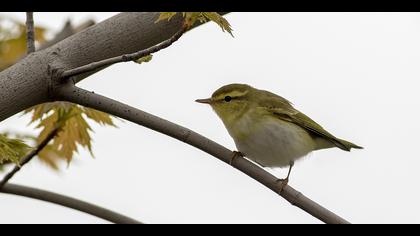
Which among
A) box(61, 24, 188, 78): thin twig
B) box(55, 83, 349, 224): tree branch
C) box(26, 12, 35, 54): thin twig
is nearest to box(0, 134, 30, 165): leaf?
box(55, 83, 349, 224): tree branch

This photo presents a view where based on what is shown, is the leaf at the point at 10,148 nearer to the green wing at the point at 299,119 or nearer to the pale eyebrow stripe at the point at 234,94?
the pale eyebrow stripe at the point at 234,94

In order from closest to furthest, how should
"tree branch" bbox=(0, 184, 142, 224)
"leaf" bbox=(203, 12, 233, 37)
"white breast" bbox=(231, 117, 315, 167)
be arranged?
"leaf" bbox=(203, 12, 233, 37), "tree branch" bbox=(0, 184, 142, 224), "white breast" bbox=(231, 117, 315, 167)

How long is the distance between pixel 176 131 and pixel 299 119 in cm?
189

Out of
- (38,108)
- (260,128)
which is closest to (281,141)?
(260,128)

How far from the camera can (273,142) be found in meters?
4.32

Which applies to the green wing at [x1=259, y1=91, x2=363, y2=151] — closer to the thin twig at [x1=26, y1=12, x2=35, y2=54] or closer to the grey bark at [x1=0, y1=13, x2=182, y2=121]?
the grey bark at [x1=0, y1=13, x2=182, y2=121]

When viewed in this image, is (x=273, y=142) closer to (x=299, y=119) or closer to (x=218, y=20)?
(x=299, y=119)

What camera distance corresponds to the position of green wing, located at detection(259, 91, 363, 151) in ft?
15.2

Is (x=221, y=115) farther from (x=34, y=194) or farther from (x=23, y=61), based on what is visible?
(x=23, y=61)

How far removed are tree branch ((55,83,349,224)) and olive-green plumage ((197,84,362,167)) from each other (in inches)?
42.6

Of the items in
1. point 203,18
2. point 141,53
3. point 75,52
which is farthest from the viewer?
point 75,52

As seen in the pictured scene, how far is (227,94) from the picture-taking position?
455cm

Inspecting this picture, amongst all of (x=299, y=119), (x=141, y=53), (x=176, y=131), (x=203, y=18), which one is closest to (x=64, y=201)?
(x=176, y=131)
